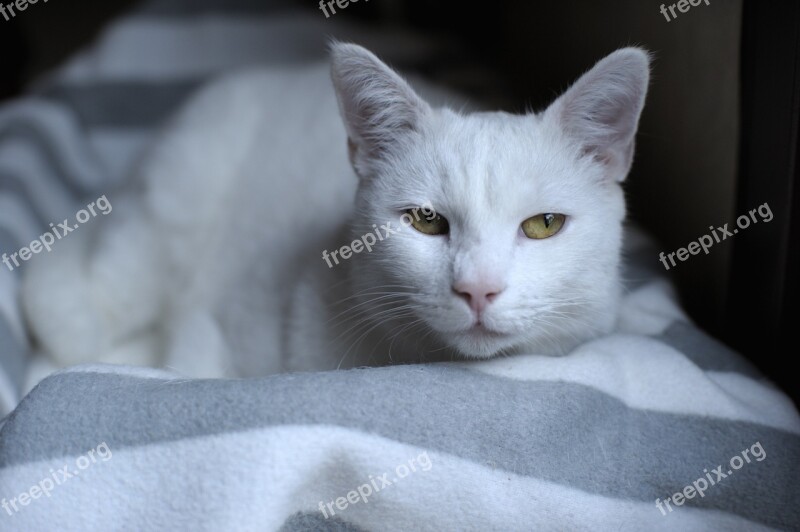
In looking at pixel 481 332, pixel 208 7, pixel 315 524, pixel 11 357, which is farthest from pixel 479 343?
pixel 208 7

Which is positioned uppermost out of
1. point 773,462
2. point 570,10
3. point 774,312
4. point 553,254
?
point 570,10

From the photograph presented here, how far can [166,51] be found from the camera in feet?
7.82

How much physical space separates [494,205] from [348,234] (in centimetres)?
41

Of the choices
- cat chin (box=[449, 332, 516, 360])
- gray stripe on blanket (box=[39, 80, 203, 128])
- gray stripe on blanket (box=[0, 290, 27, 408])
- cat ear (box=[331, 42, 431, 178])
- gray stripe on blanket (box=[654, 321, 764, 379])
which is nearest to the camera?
cat chin (box=[449, 332, 516, 360])

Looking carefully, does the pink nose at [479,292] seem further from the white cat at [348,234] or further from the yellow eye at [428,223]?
the yellow eye at [428,223]

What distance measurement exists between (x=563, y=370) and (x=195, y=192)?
1.12 metres

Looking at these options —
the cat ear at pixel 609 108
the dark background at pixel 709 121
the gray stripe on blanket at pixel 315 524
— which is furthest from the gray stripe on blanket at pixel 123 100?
the gray stripe on blanket at pixel 315 524

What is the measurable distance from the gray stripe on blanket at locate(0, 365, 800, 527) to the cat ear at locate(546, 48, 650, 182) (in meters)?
0.43

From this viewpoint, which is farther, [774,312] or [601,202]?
[774,312]

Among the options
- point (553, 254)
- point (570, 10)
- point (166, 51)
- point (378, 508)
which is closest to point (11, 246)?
point (166, 51)

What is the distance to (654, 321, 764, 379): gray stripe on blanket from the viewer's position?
1378mm

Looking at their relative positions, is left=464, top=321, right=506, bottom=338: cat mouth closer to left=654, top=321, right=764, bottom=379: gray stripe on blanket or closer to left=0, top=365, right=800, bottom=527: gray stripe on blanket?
left=0, top=365, right=800, bottom=527: gray stripe on blanket

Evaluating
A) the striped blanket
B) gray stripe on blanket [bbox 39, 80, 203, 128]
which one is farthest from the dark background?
gray stripe on blanket [bbox 39, 80, 203, 128]

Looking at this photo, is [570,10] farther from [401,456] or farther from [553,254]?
[401,456]
